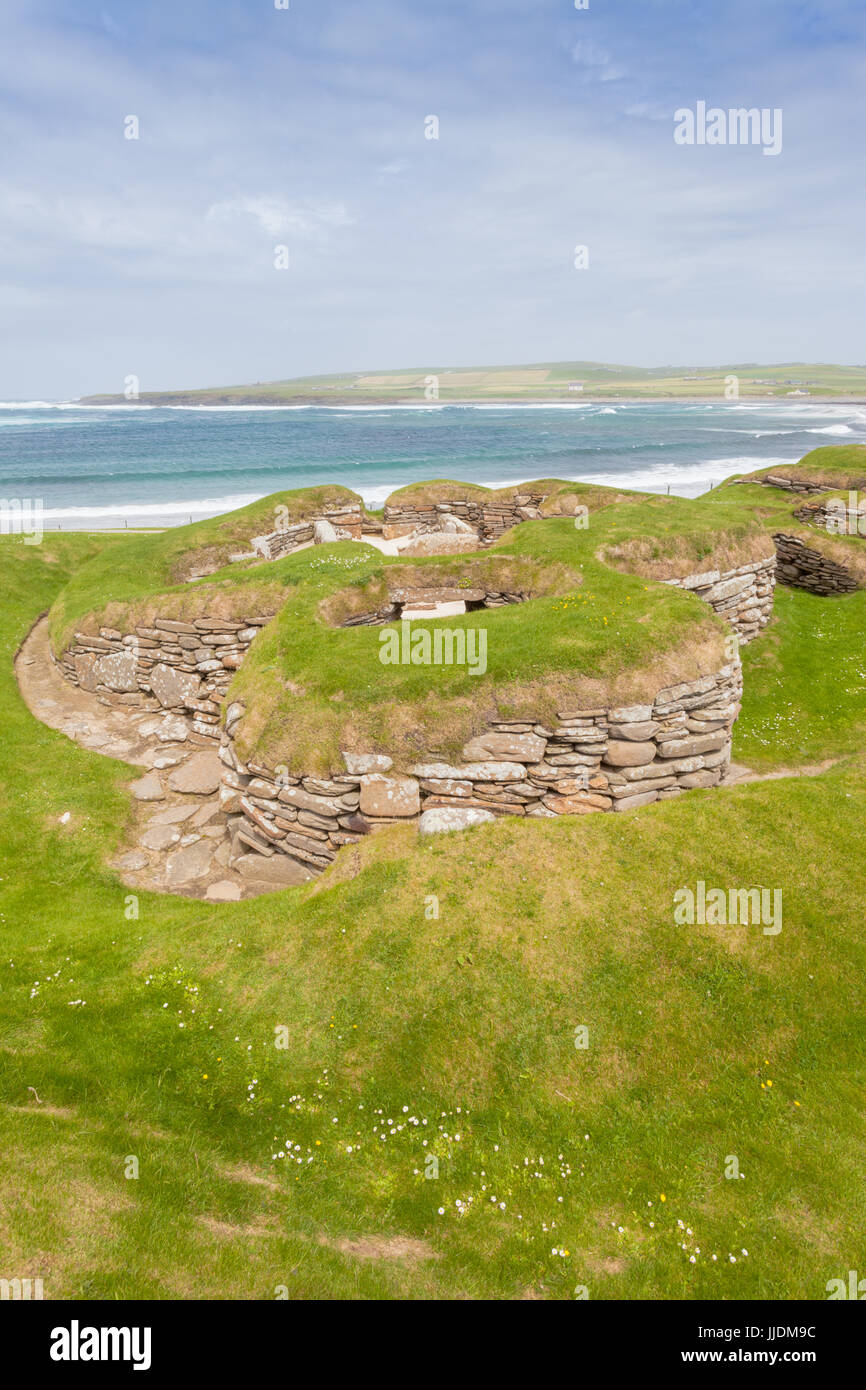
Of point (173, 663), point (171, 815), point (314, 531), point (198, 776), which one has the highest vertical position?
point (314, 531)

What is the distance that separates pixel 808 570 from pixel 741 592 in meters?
5.47

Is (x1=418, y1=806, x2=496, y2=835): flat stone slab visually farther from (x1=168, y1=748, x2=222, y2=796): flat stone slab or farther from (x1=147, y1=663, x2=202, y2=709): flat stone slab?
(x1=147, y1=663, x2=202, y2=709): flat stone slab

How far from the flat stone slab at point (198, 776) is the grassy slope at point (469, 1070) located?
4.48m

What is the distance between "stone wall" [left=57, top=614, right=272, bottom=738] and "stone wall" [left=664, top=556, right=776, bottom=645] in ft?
44.1

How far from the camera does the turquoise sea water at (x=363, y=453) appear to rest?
59969mm

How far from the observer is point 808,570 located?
23.5 m

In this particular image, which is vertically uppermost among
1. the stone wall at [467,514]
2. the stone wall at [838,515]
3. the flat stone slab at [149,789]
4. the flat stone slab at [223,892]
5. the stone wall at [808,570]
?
the stone wall at [467,514]

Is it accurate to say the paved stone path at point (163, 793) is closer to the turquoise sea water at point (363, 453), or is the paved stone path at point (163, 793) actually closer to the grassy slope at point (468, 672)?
the grassy slope at point (468, 672)

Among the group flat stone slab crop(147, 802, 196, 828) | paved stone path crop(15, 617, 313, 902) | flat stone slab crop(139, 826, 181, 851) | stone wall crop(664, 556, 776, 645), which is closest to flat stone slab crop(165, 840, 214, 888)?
paved stone path crop(15, 617, 313, 902)

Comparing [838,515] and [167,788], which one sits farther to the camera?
[838,515]

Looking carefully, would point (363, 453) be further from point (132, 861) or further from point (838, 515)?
point (132, 861)

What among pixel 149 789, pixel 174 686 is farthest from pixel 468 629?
pixel 174 686

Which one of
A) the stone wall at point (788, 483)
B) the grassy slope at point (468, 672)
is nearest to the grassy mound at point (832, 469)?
the stone wall at point (788, 483)

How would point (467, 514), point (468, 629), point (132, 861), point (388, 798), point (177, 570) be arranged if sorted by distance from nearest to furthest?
point (388, 798) → point (132, 861) → point (468, 629) → point (177, 570) → point (467, 514)
